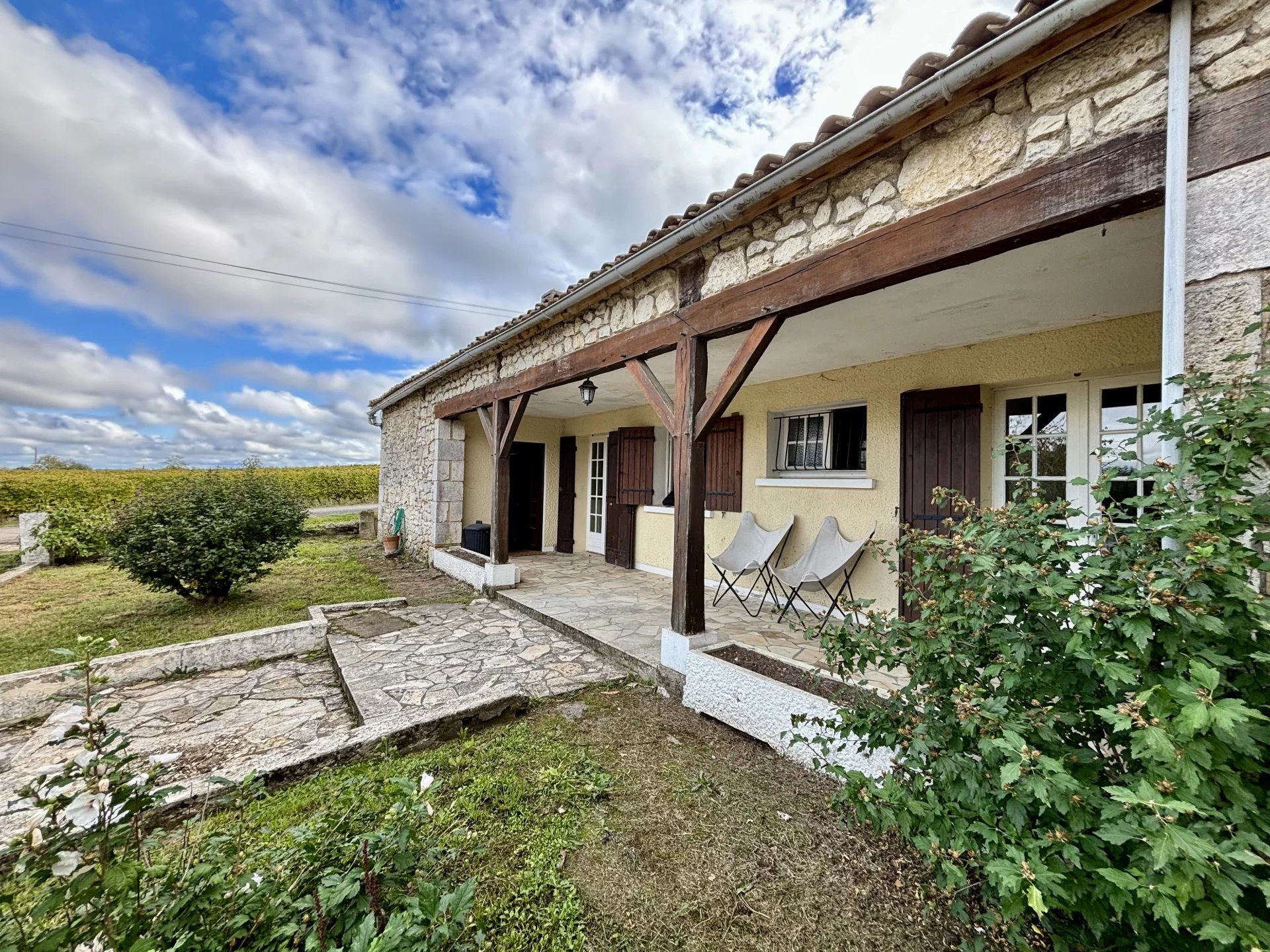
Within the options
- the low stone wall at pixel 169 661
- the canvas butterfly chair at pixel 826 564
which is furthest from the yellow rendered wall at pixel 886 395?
the low stone wall at pixel 169 661

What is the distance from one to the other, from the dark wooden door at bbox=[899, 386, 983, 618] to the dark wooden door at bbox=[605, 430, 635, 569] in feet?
12.7

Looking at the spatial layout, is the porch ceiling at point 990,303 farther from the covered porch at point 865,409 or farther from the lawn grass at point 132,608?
the lawn grass at point 132,608

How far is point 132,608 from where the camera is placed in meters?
5.23

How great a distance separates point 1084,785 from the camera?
1.02 m

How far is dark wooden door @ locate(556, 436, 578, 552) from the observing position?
8.74 metres

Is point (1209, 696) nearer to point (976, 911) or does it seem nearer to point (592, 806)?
point (976, 911)

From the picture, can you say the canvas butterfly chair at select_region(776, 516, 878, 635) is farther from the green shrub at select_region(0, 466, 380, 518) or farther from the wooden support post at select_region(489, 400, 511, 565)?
the green shrub at select_region(0, 466, 380, 518)

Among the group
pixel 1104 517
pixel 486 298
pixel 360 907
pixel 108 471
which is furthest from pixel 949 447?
pixel 108 471

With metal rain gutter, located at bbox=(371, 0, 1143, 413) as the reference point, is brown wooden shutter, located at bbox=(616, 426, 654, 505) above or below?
below

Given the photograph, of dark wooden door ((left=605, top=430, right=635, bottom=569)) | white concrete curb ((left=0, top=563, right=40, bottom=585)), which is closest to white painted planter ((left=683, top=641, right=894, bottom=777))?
dark wooden door ((left=605, top=430, right=635, bottom=569))

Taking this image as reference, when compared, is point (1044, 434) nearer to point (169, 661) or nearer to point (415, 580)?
point (169, 661)

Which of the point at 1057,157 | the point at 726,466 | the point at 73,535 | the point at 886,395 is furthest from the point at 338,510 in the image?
the point at 1057,157

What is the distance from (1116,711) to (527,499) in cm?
850

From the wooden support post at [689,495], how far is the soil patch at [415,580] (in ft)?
10.8
